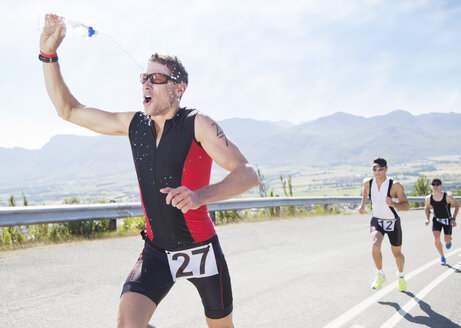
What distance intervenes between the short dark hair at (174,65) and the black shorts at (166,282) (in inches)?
42.6

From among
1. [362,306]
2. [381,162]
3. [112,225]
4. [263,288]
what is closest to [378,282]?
[362,306]

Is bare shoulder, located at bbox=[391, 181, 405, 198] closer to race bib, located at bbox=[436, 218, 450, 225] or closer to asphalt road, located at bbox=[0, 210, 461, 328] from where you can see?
asphalt road, located at bbox=[0, 210, 461, 328]

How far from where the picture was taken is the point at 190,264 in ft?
8.48

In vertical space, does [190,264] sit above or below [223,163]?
below

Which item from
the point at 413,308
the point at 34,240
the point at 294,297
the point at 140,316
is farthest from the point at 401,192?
the point at 34,240

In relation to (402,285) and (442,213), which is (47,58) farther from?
(442,213)

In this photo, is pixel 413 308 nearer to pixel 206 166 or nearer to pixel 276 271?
pixel 276 271

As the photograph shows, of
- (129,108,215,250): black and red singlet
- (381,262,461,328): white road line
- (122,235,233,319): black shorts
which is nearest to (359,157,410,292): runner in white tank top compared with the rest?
(381,262,461,328): white road line

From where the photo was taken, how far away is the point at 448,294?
5.88 meters

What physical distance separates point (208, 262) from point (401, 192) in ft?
16.9

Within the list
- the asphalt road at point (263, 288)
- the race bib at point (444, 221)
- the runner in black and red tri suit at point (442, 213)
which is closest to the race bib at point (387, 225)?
the asphalt road at point (263, 288)

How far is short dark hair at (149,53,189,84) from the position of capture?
2.59 meters

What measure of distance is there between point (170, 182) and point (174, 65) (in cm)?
77

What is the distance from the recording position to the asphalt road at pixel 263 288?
14.9 ft
